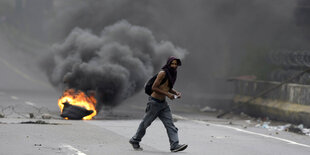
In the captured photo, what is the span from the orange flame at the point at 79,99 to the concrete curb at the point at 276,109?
203 inches

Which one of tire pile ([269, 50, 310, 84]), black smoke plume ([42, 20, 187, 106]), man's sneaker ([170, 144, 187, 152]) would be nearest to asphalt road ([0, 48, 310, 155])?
man's sneaker ([170, 144, 187, 152])

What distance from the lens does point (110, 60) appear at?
19.2m

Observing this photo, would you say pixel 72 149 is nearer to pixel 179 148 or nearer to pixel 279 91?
pixel 179 148

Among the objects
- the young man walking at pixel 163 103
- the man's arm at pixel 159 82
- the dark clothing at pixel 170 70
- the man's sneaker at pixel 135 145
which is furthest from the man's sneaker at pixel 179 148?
the dark clothing at pixel 170 70

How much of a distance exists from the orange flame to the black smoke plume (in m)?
0.42

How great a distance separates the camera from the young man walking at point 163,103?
1060 cm

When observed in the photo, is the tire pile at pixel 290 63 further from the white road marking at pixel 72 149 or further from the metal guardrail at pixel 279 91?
the white road marking at pixel 72 149

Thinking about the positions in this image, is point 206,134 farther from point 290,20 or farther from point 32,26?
point 32,26

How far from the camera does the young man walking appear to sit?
10.6 metres

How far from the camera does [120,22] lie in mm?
22328

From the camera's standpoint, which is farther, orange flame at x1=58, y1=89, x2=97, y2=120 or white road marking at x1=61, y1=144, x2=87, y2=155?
orange flame at x1=58, y1=89, x2=97, y2=120

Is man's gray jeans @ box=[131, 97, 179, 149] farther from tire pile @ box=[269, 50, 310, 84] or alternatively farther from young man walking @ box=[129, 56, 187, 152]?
tire pile @ box=[269, 50, 310, 84]

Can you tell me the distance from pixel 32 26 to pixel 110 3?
34.5 m

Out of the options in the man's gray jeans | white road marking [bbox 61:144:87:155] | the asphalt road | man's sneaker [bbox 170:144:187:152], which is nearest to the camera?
white road marking [bbox 61:144:87:155]
